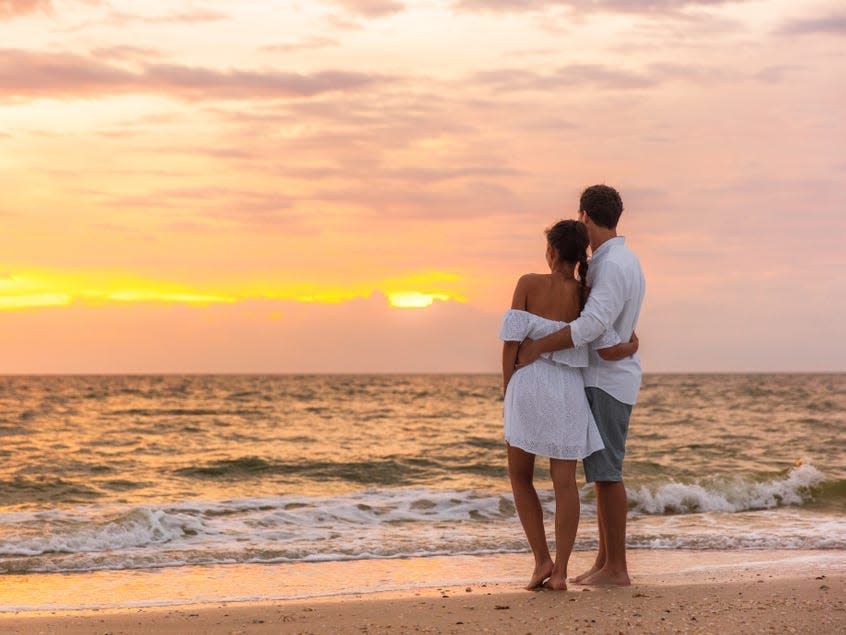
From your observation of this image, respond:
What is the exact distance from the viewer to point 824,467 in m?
15.6

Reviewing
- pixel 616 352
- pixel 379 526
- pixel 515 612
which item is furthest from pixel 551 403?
pixel 379 526

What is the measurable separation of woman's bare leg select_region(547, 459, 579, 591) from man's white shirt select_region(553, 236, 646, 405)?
1.67 feet

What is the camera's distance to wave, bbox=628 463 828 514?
11.2 m

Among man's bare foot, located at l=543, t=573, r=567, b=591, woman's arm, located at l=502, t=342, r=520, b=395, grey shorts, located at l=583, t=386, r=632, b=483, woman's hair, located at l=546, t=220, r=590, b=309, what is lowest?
→ man's bare foot, located at l=543, t=573, r=567, b=591

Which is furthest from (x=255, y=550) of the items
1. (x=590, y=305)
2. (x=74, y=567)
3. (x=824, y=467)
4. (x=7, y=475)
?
(x=824, y=467)

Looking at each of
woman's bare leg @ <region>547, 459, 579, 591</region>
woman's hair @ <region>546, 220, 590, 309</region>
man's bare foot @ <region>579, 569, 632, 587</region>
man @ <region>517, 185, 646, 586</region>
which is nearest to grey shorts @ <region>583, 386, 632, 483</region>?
man @ <region>517, 185, 646, 586</region>

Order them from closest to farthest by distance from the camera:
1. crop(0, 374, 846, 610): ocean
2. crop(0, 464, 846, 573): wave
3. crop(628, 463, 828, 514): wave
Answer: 1. crop(0, 464, 846, 573): wave
2. crop(0, 374, 846, 610): ocean
3. crop(628, 463, 828, 514): wave

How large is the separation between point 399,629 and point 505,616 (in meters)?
0.56

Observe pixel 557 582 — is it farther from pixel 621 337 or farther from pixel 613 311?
pixel 613 311

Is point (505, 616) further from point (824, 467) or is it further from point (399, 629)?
point (824, 467)

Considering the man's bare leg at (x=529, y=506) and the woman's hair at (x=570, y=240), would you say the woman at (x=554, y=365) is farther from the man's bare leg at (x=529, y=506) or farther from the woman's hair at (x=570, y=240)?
the man's bare leg at (x=529, y=506)

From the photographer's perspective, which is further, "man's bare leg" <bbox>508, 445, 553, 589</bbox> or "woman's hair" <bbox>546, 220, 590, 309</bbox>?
"man's bare leg" <bbox>508, 445, 553, 589</bbox>

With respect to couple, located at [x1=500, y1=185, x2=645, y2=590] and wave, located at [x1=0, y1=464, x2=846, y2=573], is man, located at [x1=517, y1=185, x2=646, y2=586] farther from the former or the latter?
wave, located at [x1=0, y1=464, x2=846, y2=573]

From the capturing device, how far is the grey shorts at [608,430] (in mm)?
5359
